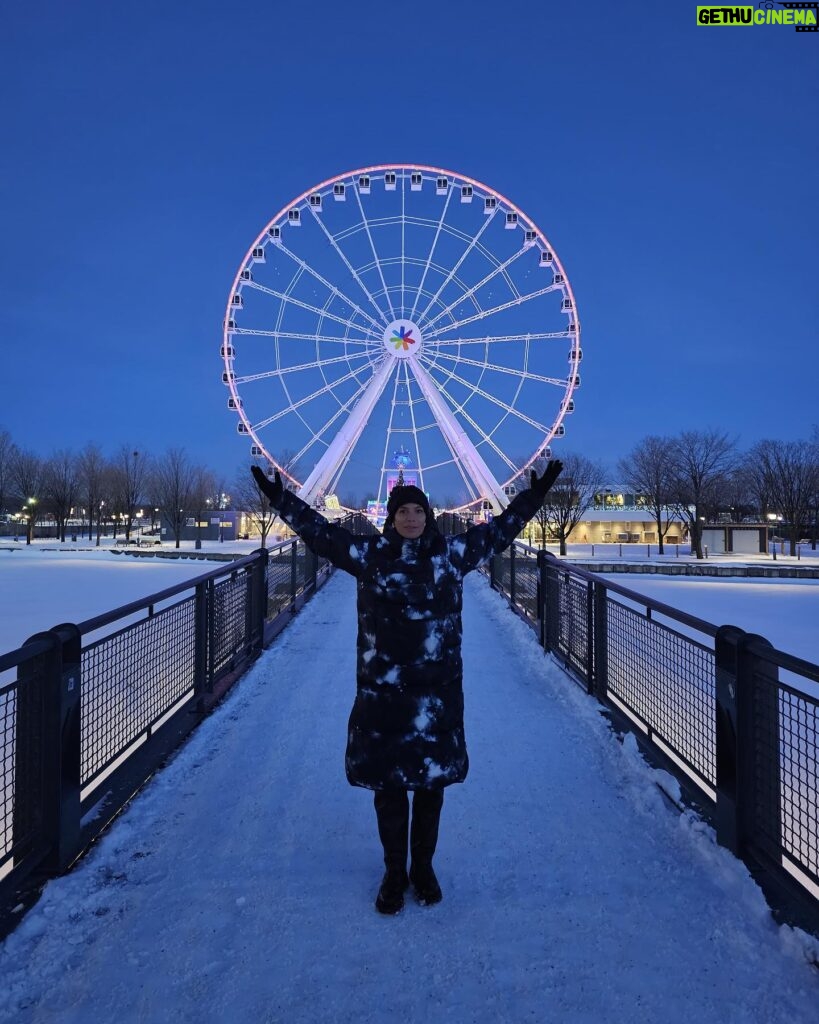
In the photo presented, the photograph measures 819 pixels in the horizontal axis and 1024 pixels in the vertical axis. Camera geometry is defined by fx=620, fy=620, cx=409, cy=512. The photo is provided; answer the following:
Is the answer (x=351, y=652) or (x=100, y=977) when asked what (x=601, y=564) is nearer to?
(x=351, y=652)

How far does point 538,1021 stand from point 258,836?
174 cm

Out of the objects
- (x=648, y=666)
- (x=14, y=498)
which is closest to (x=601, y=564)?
(x=648, y=666)

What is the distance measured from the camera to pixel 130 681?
404 centimetres

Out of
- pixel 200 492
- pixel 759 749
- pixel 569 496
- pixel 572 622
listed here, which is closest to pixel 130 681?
pixel 759 749

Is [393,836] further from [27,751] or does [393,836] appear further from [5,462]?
[5,462]

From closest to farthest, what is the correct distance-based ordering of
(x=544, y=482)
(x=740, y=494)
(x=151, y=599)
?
1. (x=544, y=482)
2. (x=151, y=599)
3. (x=740, y=494)

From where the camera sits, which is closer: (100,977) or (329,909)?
(100,977)

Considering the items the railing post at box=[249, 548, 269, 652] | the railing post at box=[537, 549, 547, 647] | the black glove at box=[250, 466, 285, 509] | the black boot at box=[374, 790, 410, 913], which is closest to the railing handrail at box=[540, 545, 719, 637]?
the railing post at box=[537, 549, 547, 647]

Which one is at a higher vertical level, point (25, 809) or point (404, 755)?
point (404, 755)

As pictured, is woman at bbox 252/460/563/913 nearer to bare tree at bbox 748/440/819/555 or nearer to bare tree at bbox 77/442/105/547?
bare tree at bbox 748/440/819/555

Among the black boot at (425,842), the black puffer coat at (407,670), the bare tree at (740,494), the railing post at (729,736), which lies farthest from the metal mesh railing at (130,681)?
the bare tree at (740,494)

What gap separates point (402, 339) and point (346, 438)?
3.99 meters

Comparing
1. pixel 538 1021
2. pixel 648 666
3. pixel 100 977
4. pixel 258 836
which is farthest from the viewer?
pixel 648 666

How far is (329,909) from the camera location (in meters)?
2.69
